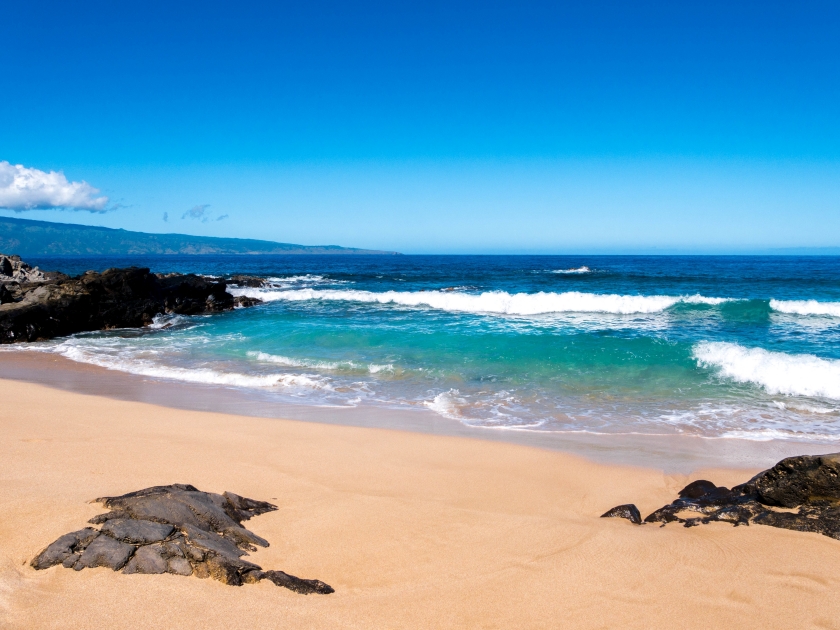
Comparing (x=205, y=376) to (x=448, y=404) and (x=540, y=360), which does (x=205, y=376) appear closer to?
(x=448, y=404)

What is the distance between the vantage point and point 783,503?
4734 mm

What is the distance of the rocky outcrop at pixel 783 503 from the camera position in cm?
449

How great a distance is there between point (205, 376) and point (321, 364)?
2663 millimetres

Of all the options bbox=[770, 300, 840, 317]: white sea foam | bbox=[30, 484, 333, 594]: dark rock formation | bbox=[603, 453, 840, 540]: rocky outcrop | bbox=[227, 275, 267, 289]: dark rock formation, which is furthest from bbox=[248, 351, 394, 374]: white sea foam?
bbox=[227, 275, 267, 289]: dark rock formation

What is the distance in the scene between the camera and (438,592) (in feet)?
11.0

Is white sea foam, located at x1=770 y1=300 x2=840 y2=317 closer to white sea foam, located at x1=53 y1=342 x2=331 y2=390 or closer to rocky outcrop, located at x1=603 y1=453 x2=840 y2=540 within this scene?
rocky outcrop, located at x1=603 y1=453 x2=840 y2=540

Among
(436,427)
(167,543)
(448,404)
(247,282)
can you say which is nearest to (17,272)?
(247,282)

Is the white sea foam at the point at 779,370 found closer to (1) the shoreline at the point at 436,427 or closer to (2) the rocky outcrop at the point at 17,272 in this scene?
(1) the shoreline at the point at 436,427

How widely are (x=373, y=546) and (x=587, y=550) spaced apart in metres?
1.68

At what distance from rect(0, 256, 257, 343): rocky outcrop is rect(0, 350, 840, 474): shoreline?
21.2 ft

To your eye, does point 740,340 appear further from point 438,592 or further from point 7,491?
point 7,491

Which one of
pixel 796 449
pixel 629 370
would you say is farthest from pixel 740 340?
pixel 796 449

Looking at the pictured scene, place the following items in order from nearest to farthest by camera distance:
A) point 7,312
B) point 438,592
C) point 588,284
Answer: point 438,592, point 7,312, point 588,284

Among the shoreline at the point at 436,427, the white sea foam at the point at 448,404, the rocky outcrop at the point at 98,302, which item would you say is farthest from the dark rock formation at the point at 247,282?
the white sea foam at the point at 448,404
